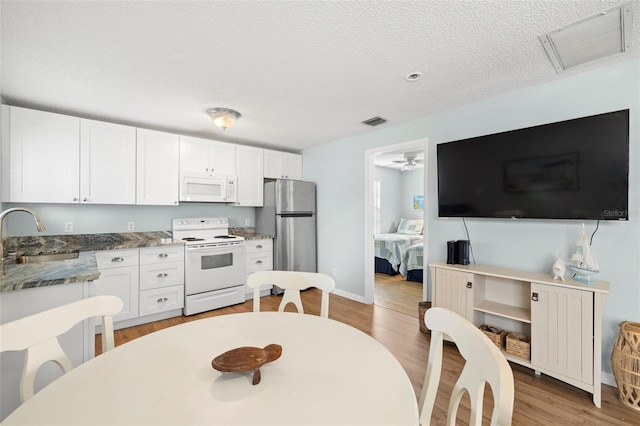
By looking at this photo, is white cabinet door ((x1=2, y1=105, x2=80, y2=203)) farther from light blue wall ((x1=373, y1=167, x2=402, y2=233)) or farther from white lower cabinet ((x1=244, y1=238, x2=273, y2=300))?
light blue wall ((x1=373, y1=167, x2=402, y2=233))

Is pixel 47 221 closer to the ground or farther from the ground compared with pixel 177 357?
farther from the ground

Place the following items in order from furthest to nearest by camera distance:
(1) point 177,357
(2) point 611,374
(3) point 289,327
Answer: (2) point 611,374 < (3) point 289,327 < (1) point 177,357

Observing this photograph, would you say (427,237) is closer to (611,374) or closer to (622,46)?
(611,374)

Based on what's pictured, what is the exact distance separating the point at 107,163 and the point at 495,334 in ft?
14.4

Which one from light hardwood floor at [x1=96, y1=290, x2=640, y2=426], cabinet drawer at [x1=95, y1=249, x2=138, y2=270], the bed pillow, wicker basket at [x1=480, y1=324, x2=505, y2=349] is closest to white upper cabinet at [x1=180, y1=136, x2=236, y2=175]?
cabinet drawer at [x1=95, y1=249, x2=138, y2=270]

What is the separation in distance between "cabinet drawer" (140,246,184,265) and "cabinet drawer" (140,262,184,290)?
49 mm

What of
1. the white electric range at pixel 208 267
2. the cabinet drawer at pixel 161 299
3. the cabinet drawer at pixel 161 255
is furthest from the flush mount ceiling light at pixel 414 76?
the cabinet drawer at pixel 161 299

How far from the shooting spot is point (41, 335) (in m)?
1.04

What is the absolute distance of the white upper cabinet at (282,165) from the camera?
4535 mm

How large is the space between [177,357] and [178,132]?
12.0 feet

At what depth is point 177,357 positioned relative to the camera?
1.02m

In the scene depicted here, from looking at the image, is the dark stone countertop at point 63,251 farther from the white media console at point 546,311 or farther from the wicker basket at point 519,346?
the wicker basket at point 519,346

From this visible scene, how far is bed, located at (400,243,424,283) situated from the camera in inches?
198

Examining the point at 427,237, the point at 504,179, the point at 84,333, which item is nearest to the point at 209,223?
the point at 84,333
